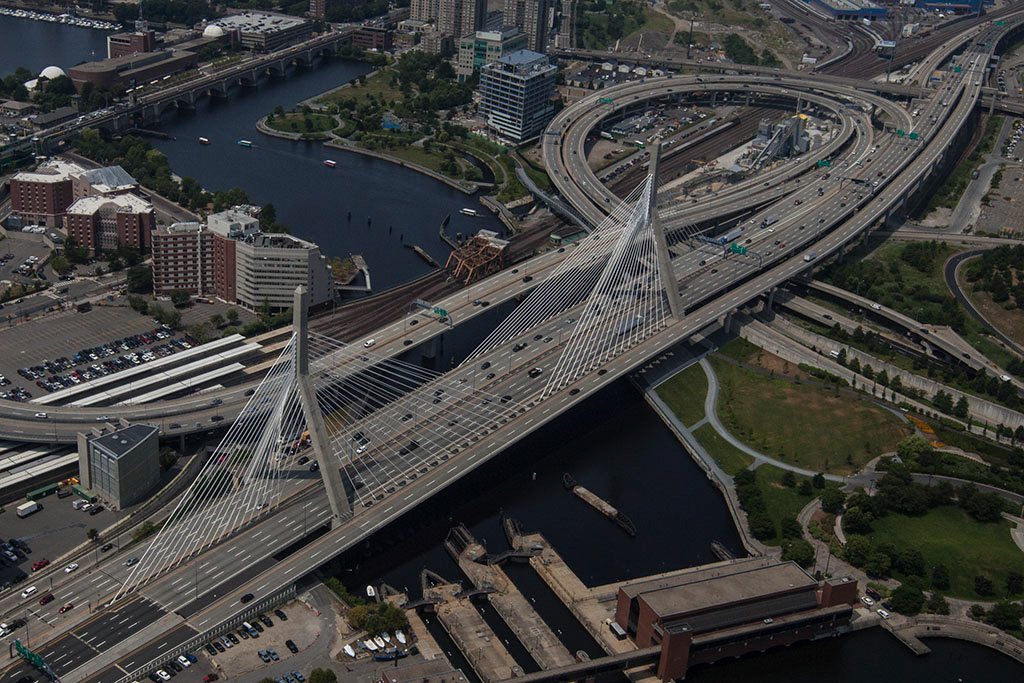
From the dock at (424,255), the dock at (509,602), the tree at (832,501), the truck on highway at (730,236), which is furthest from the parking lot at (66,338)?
the truck on highway at (730,236)

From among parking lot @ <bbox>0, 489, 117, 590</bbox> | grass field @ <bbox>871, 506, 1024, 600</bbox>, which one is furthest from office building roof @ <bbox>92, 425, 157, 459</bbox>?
grass field @ <bbox>871, 506, 1024, 600</bbox>

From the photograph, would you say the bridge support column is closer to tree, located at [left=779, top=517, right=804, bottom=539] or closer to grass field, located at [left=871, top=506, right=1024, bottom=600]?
tree, located at [left=779, top=517, right=804, bottom=539]

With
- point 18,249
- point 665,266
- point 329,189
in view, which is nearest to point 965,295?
point 665,266

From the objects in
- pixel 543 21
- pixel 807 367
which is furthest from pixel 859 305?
pixel 543 21

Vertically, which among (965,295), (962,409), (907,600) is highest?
(965,295)

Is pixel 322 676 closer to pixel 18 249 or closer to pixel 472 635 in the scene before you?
pixel 472 635

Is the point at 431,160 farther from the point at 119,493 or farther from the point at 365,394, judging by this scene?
the point at 119,493
